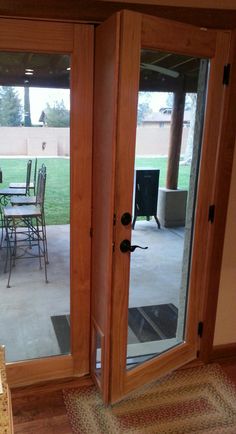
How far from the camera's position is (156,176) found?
7.87ft

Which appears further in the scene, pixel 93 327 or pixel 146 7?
pixel 93 327

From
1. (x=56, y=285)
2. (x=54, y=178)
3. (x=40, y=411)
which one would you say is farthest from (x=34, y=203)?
(x=40, y=411)

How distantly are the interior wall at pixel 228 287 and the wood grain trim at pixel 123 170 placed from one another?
2.50ft

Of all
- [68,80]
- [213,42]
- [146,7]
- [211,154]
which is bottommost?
[211,154]

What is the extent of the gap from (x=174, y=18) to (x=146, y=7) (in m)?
0.15

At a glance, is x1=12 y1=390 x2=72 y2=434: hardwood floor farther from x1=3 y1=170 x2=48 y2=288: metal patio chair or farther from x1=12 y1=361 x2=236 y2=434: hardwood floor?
x1=3 y1=170 x2=48 y2=288: metal patio chair

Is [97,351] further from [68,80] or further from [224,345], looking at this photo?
[68,80]

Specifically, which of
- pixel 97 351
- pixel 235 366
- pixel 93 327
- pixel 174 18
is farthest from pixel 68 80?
pixel 235 366

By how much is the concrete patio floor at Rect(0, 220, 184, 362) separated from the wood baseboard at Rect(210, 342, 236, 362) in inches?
21.1

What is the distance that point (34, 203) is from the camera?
3049mm

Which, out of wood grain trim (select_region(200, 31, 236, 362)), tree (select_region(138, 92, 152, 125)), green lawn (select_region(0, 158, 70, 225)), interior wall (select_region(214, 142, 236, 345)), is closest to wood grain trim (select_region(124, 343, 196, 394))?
wood grain trim (select_region(200, 31, 236, 362))

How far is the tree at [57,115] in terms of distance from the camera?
76.6 inches

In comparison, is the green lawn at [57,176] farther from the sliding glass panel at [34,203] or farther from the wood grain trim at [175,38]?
the wood grain trim at [175,38]

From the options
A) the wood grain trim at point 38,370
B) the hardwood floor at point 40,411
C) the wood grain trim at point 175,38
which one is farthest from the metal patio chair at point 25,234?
the wood grain trim at point 175,38
